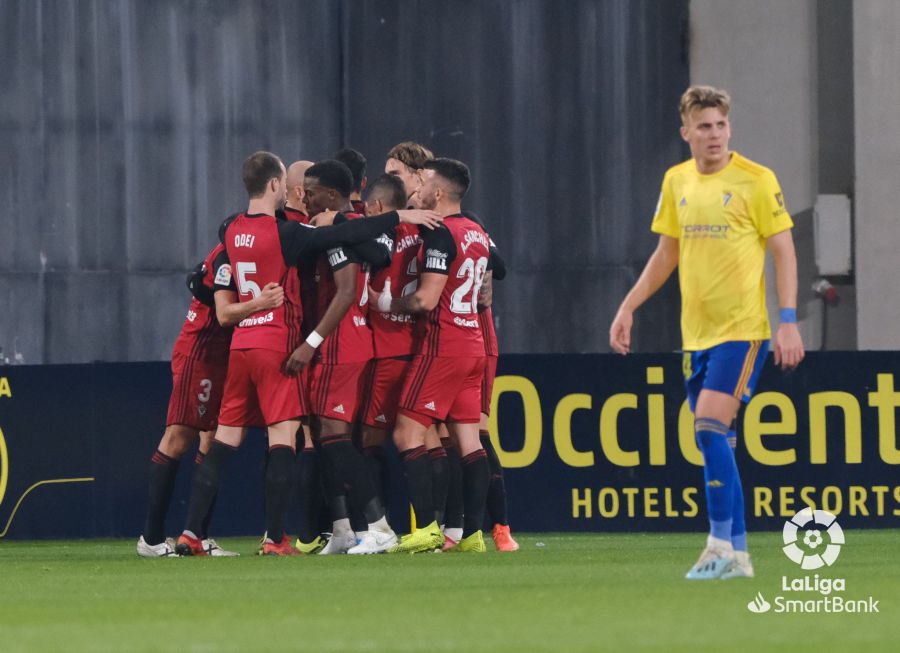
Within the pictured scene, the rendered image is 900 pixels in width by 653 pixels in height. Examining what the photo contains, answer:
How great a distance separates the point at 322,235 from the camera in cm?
922

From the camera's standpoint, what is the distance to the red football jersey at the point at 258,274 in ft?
30.0

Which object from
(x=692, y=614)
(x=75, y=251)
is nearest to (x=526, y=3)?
(x=75, y=251)

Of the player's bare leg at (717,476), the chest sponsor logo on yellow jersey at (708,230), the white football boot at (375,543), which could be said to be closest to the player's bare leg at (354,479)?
the white football boot at (375,543)

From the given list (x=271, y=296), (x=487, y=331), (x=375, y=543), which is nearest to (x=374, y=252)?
(x=271, y=296)

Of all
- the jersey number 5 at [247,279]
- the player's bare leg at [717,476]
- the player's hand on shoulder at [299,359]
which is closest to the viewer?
the player's bare leg at [717,476]

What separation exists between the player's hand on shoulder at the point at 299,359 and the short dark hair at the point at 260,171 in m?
0.85

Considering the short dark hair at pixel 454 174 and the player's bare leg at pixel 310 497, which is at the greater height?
the short dark hair at pixel 454 174

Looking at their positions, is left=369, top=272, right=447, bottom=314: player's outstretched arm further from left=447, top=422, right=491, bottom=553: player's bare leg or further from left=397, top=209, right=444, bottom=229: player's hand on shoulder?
left=447, top=422, right=491, bottom=553: player's bare leg

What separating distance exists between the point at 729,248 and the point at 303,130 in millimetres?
11287

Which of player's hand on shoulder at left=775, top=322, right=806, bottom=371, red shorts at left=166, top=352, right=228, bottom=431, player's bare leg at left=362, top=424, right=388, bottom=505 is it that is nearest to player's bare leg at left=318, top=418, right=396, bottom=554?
player's bare leg at left=362, top=424, right=388, bottom=505

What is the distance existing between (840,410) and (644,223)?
22.0ft

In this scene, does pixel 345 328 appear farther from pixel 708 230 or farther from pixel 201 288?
pixel 708 230

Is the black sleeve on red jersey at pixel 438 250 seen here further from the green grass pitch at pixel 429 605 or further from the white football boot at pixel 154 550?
the white football boot at pixel 154 550

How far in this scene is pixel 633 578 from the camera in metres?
7.36
